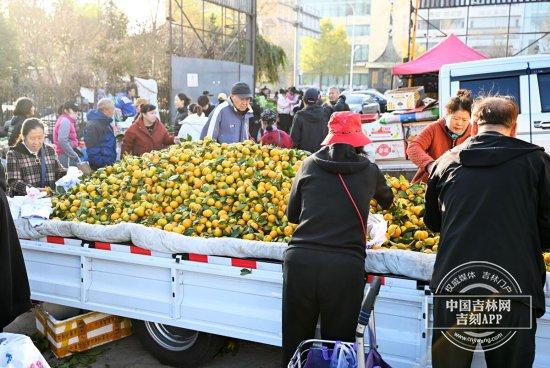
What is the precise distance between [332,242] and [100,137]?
18.7ft

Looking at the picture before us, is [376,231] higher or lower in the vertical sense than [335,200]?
lower

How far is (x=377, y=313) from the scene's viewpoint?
342 centimetres

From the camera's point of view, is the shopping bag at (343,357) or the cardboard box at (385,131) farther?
the cardboard box at (385,131)

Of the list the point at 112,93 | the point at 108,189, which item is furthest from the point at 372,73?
the point at 108,189

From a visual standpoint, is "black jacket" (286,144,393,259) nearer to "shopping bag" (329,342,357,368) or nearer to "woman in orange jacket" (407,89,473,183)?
"shopping bag" (329,342,357,368)

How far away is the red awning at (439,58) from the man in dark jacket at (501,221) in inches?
415

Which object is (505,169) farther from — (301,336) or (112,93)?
(112,93)

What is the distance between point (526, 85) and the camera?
838 centimetres

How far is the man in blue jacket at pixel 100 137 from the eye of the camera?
7910 millimetres

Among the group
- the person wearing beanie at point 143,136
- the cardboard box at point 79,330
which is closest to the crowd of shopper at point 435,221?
the cardboard box at point 79,330

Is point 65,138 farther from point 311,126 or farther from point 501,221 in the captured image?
point 501,221

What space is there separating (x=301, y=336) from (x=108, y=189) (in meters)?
2.62

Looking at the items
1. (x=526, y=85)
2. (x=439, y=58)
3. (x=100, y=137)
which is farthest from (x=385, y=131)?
(x=439, y=58)

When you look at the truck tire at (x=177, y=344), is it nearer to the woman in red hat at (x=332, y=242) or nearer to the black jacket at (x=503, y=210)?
the woman in red hat at (x=332, y=242)
